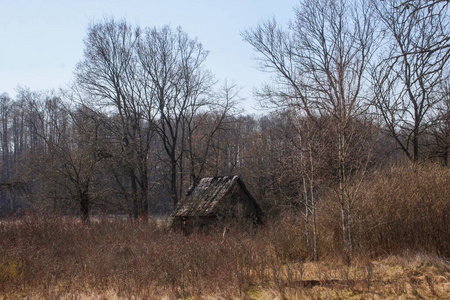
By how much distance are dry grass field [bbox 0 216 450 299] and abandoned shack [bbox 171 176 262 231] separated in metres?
5.45

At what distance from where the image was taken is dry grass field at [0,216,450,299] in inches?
282

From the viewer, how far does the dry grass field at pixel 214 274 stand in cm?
716

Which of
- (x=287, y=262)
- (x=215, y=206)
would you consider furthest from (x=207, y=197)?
(x=287, y=262)

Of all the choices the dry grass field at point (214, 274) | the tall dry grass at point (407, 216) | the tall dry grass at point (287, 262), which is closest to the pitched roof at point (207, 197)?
the tall dry grass at point (287, 262)

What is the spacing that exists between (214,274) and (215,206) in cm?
881

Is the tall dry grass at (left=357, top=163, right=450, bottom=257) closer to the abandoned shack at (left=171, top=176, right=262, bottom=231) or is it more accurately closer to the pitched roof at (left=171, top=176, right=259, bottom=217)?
the abandoned shack at (left=171, top=176, right=262, bottom=231)

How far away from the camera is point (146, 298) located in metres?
7.02

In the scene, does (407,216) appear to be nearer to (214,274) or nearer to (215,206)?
(214,274)

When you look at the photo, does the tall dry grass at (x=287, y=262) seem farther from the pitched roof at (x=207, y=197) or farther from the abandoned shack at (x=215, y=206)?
the pitched roof at (x=207, y=197)

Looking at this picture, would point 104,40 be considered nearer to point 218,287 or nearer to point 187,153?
point 187,153

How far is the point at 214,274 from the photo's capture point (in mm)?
8023

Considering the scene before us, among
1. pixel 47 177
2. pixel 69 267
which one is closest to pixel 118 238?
pixel 69 267

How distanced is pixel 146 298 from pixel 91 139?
53.0 ft

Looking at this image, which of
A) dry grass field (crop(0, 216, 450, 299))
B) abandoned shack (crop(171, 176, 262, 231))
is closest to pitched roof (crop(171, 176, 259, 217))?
abandoned shack (crop(171, 176, 262, 231))
